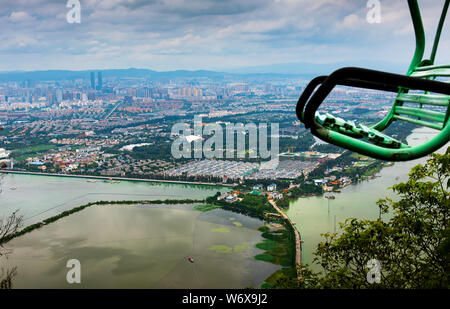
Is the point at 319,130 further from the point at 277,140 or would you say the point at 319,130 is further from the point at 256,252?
the point at 277,140

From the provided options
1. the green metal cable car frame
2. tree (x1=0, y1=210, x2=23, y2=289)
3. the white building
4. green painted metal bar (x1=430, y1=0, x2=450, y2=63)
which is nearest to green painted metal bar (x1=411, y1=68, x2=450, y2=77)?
the green metal cable car frame

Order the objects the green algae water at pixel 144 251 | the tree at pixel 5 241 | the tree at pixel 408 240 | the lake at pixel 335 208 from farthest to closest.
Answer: the lake at pixel 335 208, the green algae water at pixel 144 251, the tree at pixel 5 241, the tree at pixel 408 240

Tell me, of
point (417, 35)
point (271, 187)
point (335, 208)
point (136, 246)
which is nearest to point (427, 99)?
point (417, 35)

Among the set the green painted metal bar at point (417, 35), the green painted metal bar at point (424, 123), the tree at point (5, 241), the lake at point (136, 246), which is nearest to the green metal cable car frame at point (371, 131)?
the green painted metal bar at point (424, 123)

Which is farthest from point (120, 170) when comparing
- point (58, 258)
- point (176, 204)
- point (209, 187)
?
point (58, 258)

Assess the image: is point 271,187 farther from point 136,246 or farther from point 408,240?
point 408,240

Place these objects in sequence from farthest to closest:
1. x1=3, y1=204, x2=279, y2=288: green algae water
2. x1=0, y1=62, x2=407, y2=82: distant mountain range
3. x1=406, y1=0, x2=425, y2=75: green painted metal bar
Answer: x1=0, y1=62, x2=407, y2=82: distant mountain range < x1=3, y1=204, x2=279, y2=288: green algae water < x1=406, y1=0, x2=425, y2=75: green painted metal bar

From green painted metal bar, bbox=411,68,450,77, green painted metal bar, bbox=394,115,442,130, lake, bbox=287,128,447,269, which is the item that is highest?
green painted metal bar, bbox=411,68,450,77

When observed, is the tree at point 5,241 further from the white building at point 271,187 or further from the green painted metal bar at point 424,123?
the white building at point 271,187

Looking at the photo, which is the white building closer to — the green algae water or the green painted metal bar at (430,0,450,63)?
the green algae water
